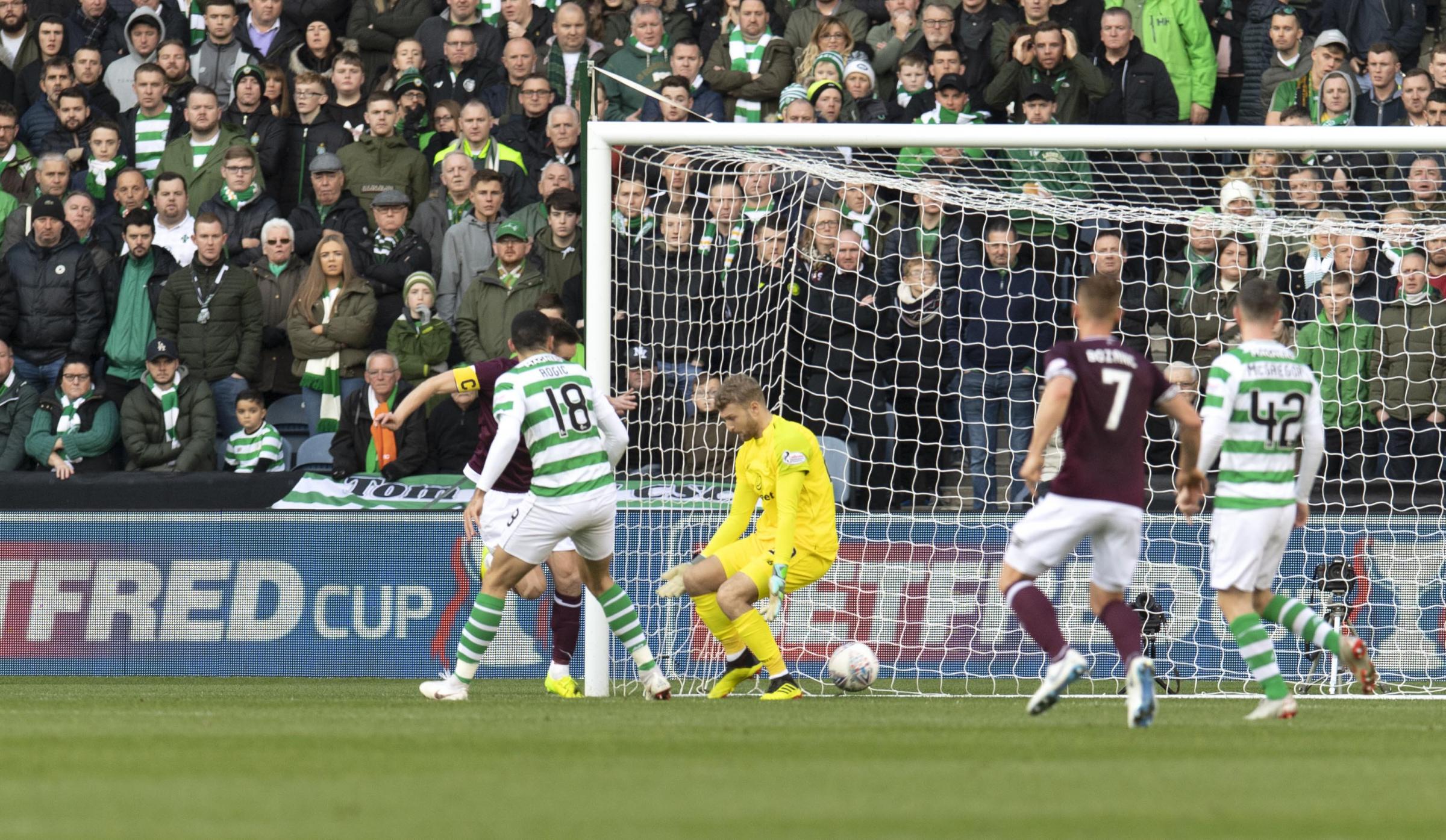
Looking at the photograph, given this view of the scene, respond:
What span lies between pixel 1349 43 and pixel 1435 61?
1021 mm

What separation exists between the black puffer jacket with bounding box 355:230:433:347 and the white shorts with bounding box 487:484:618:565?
5003 mm

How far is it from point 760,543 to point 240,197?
6.67m

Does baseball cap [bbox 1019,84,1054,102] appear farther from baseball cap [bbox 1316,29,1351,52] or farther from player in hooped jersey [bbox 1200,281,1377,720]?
player in hooped jersey [bbox 1200,281,1377,720]

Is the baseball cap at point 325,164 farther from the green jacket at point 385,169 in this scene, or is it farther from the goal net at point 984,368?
the goal net at point 984,368

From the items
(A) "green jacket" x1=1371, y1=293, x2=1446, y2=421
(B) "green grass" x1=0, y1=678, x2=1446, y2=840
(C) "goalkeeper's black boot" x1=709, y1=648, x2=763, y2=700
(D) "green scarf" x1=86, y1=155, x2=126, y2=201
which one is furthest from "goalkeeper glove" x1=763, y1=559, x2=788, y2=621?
(D) "green scarf" x1=86, y1=155, x2=126, y2=201

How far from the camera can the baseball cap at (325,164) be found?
607 inches

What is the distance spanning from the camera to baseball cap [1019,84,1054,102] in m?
14.8

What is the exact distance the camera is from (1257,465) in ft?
27.9

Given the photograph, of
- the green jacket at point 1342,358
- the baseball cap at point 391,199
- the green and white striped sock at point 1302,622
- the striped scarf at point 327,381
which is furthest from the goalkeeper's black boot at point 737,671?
the baseball cap at point 391,199

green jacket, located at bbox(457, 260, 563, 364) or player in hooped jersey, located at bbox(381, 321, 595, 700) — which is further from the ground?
green jacket, located at bbox(457, 260, 563, 364)

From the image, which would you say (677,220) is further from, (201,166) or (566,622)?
(201,166)

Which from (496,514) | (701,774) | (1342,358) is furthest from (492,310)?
(701,774)

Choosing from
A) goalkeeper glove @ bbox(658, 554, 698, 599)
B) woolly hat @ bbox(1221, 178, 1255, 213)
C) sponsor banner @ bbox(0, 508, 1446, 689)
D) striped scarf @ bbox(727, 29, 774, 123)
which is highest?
striped scarf @ bbox(727, 29, 774, 123)

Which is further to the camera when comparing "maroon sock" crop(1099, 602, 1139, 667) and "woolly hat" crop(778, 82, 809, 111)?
"woolly hat" crop(778, 82, 809, 111)
